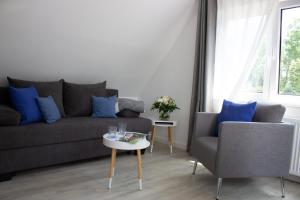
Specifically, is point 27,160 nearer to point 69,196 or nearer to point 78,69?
point 69,196

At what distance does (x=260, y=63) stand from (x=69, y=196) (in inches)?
107

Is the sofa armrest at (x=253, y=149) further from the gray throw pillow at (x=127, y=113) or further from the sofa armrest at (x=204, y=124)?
the gray throw pillow at (x=127, y=113)

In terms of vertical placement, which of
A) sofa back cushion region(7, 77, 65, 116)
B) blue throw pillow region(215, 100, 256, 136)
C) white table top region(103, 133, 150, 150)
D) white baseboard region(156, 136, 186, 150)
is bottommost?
white baseboard region(156, 136, 186, 150)

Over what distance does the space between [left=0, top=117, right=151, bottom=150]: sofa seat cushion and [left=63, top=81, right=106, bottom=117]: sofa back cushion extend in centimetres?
37

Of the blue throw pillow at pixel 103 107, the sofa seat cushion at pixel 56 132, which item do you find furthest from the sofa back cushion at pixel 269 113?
the blue throw pillow at pixel 103 107

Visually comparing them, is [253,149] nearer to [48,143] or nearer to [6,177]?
[48,143]

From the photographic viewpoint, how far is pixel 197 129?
10.2ft

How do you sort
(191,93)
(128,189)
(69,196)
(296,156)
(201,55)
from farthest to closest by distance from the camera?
1. (191,93)
2. (201,55)
3. (296,156)
4. (128,189)
5. (69,196)

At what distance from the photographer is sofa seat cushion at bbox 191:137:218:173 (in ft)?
8.46

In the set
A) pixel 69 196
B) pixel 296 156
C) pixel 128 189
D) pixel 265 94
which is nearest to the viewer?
pixel 69 196

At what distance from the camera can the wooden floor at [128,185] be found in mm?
2424

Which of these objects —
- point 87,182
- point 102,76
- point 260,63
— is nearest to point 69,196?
point 87,182

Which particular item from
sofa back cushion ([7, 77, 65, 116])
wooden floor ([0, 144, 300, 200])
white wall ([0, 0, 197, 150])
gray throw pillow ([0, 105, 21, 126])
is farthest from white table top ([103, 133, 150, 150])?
white wall ([0, 0, 197, 150])

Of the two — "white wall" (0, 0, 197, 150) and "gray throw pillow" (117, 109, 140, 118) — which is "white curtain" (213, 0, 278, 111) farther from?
"gray throw pillow" (117, 109, 140, 118)
